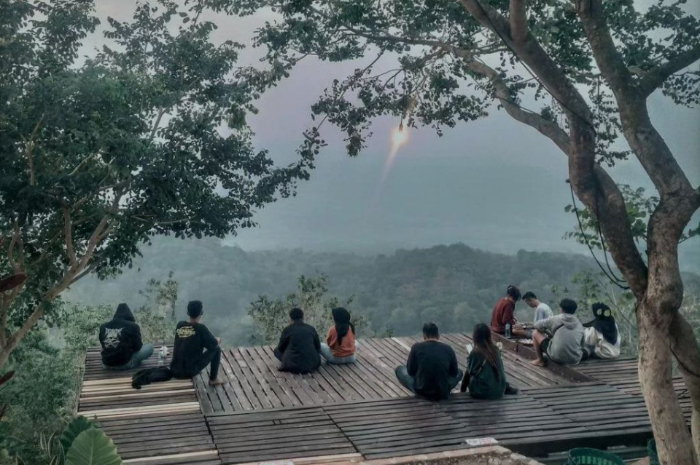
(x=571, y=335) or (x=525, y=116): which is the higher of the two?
(x=525, y=116)

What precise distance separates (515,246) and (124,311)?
Result: 59.3m

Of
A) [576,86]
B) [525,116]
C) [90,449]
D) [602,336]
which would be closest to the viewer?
[90,449]

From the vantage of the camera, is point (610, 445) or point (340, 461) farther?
point (610, 445)

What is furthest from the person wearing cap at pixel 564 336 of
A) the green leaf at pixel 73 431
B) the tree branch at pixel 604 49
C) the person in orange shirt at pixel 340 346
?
the green leaf at pixel 73 431

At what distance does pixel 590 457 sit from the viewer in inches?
182

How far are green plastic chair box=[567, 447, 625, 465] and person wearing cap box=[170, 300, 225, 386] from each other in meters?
3.76

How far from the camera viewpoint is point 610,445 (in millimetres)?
5434

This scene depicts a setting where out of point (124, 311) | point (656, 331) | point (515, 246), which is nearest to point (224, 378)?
point (124, 311)

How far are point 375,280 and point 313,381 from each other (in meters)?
37.6

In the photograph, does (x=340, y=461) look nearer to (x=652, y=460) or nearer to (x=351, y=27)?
(x=652, y=460)

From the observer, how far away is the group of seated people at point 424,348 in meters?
6.34

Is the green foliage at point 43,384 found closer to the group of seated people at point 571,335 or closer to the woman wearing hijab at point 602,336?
the group of seated people at point 571,335

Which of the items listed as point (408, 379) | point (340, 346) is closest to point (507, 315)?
point (340, 346)

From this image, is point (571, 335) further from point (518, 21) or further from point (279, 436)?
point (518, 21)
